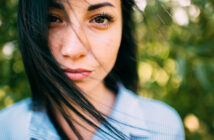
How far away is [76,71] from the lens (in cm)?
71

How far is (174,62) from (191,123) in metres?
0.42

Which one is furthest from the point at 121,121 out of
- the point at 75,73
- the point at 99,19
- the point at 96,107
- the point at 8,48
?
the point at 8,48

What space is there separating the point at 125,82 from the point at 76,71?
51cm

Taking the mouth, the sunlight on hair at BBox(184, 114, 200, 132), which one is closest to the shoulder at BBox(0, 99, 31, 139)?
the mouth

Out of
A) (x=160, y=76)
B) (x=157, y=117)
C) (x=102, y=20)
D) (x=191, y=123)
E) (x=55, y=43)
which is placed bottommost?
(x=191, y=123)

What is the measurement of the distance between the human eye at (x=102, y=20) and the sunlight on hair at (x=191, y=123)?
2.84 ft

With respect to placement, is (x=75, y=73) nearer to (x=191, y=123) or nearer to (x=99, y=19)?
(x=99, y=19)

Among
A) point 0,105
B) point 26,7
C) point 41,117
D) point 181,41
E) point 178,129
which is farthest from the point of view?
point 181,41

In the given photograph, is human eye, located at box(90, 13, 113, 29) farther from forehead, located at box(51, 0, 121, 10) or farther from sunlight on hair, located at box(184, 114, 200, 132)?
sunlight on hair, located at box(184, 114, 200, 132)

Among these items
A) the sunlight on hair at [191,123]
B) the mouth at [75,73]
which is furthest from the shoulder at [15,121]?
the sunlight on hair at [191,123]

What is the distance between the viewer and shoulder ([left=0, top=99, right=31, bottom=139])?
2.74 feet

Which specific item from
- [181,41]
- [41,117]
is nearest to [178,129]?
[181,41]

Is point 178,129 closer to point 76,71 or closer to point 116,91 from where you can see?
point 116,91

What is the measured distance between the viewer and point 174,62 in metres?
1.24
